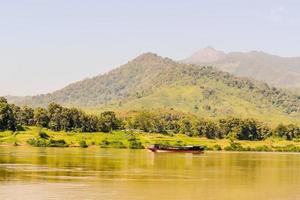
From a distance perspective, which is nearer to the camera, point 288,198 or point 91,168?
point 288,198

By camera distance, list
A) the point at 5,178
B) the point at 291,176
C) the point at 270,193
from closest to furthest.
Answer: the point at 270,193, the point at 5,178, the point at 291,176

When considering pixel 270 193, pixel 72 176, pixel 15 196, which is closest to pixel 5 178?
pixel 72 176

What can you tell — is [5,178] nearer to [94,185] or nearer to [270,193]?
[94,185]

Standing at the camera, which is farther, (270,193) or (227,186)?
(227,186)

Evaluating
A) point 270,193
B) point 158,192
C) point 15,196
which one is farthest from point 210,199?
point 15,196

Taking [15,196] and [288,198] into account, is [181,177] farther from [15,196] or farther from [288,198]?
[15,196]

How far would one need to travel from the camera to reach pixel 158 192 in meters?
64.4

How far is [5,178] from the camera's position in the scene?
73.6 metres

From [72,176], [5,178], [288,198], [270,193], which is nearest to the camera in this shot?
[288,198]

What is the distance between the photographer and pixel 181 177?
278 feet

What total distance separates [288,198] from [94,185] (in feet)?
69.8

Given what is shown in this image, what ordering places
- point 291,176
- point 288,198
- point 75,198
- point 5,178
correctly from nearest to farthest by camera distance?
point 75,198 < point 288,198 < point 5,178 < point 291,176

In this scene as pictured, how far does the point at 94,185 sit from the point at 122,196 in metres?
9.80

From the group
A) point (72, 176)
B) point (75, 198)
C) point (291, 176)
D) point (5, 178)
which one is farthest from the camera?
point (291, 176)
